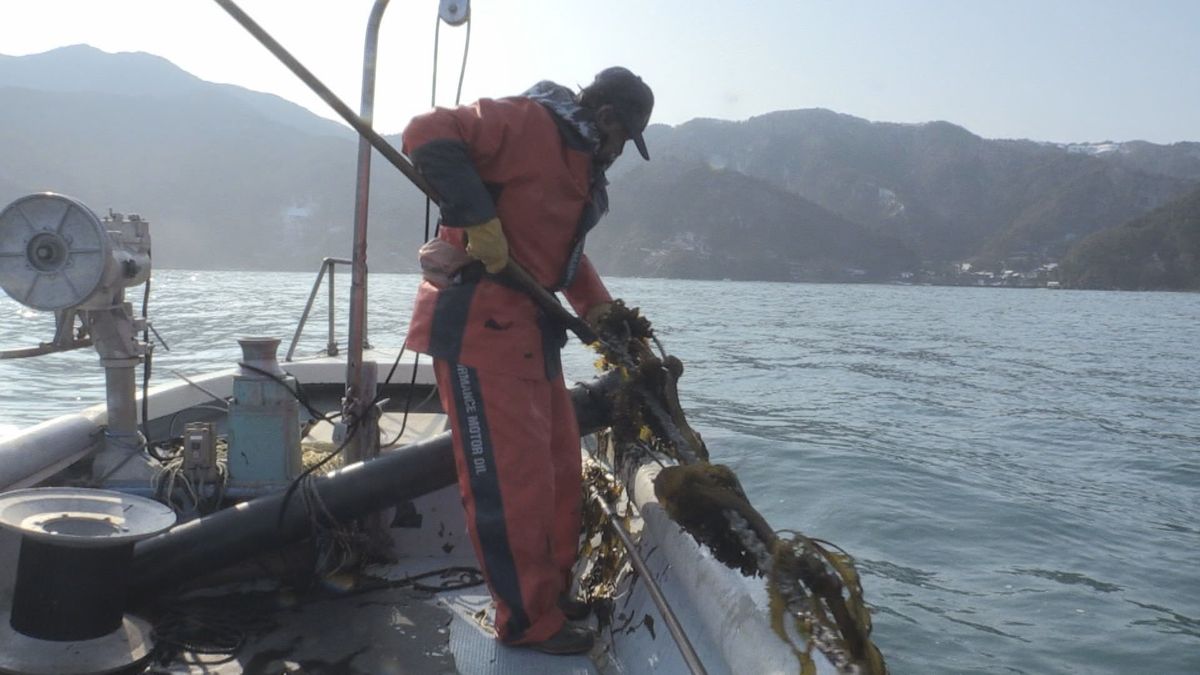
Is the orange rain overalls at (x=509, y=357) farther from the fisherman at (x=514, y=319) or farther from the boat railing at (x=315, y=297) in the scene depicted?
the boat railing at (x=315, y=297)

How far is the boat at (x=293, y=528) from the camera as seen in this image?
2.40m

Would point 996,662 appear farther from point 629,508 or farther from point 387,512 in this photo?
point 387,512

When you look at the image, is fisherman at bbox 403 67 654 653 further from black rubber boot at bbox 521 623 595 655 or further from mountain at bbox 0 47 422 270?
mountain at bbox 0 47 422 270

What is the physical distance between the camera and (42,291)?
2.87 meters

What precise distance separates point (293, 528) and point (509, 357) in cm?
93

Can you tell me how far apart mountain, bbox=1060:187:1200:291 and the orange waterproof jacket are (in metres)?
101

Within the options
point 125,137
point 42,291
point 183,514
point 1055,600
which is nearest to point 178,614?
point 183,514

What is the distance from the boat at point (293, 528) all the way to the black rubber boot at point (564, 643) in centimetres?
4

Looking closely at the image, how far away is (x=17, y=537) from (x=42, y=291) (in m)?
0.73

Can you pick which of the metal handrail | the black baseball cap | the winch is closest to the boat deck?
the winch

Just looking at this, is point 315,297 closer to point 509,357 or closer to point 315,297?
point 315,297

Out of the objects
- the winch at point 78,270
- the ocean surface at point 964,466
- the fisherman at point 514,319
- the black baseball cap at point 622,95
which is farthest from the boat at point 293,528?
the ocean surface at point 964,466

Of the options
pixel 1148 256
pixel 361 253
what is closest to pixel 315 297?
pixel 361 253

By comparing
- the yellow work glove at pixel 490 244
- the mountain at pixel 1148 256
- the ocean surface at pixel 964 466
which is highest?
the mountain at pixel 1148 256
